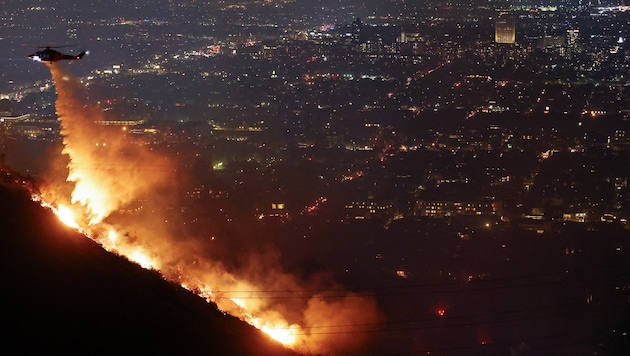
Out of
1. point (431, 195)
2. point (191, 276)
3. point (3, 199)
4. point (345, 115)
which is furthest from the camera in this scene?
point (345, 115)

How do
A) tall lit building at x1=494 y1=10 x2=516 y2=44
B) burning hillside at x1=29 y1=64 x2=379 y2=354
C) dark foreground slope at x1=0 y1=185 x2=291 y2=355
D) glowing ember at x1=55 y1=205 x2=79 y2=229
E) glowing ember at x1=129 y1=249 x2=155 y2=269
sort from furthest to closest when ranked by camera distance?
tall lit building at x1=494 y1=10 x2=516 y2=44
burning hillside at x1=29 y1=64 x2=379 y2=354
glowing ember at x1=129 y1=249 x2=155 y2=269
glowing ember at x1=55 y1=205 x2=79 y2=229
dark foreground slope at x1=0 y1=185 x2=291 y2=355

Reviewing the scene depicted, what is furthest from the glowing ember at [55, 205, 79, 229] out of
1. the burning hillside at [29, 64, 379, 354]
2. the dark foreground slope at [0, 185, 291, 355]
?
→ the dark foreground slope at [0, 185, 291, 355]

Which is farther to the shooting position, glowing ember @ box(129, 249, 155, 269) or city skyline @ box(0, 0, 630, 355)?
city skyline @ box(0, 0, 630, 355)

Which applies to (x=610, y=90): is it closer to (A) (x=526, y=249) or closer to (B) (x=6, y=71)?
(A) (x=526, y=249)

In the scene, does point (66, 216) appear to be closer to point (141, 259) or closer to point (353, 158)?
point (141, 259)

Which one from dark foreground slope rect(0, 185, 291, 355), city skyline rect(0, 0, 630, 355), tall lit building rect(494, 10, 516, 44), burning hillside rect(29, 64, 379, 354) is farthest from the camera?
tall lit building rect(494, 10, 516, 44)

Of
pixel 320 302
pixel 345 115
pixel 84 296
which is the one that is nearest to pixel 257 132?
pixel 345 115

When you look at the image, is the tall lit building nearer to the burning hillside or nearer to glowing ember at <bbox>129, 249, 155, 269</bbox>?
the burning hillside

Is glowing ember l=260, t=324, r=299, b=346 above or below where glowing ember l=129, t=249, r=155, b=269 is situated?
below
